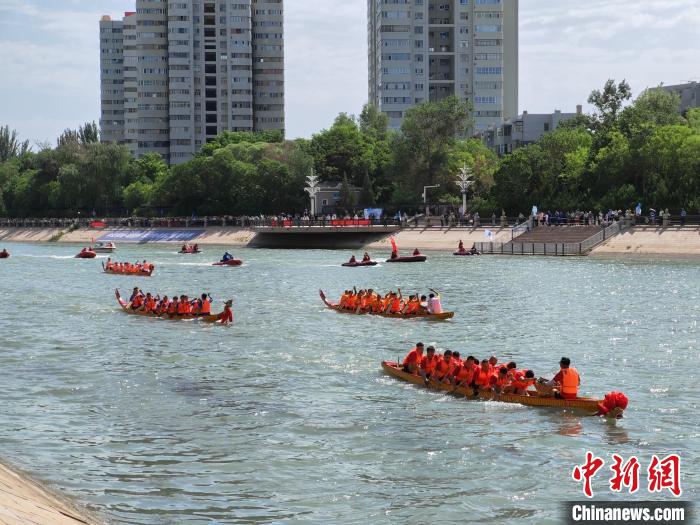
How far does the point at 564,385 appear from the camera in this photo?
87.9 ft

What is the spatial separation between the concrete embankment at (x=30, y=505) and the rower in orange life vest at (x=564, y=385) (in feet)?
43.4

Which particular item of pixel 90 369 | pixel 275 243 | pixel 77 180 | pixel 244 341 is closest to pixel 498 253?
pixel 275 243

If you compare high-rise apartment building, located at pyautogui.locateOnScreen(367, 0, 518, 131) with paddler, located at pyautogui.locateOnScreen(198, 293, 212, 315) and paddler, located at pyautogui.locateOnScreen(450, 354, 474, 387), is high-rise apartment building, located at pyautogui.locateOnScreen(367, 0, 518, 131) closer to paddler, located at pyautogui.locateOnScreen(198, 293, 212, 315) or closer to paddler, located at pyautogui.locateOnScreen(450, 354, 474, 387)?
paddler, located at pyautogui.locateOnScreen(198, 293, 212, 315)

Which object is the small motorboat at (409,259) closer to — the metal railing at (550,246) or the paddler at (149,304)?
the metal railing at (550,246)

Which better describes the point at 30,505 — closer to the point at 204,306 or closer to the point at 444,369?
the point at 444,369

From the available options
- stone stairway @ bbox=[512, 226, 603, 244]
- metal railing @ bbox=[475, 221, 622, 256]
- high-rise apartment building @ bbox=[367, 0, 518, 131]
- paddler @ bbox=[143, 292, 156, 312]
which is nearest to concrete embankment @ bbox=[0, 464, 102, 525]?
paddler @ bbox=[143, 292, 156, 312]

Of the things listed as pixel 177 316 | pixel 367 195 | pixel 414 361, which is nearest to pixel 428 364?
pixel 414 361

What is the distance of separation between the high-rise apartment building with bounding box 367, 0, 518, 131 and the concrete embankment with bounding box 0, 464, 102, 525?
7021 inches

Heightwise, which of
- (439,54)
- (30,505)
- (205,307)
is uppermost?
(439,54)

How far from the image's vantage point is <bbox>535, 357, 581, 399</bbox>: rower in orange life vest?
2675 cm

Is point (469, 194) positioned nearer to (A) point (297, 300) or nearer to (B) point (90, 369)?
(A) point (297, 300)

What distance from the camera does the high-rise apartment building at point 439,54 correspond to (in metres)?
195

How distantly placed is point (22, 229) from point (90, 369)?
125 meters

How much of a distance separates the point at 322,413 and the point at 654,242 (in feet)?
207
